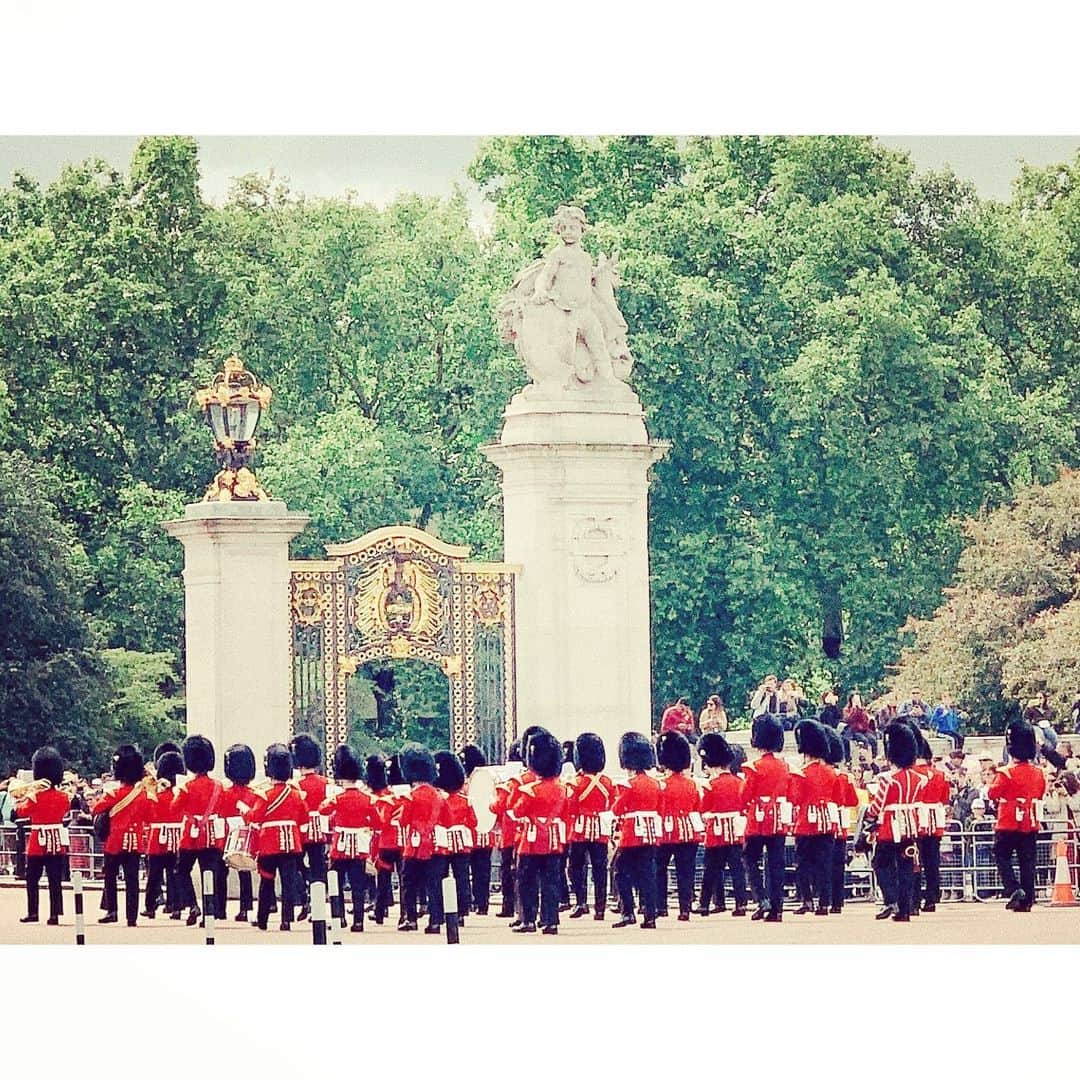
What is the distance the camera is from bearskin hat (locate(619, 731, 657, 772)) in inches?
774

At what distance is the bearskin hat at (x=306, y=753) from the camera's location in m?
19.6

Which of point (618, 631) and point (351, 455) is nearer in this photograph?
point (618, 631)

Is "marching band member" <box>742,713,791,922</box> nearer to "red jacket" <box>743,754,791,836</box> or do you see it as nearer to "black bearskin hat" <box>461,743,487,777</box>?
"red jacket" <box>743,754,791,836</box>

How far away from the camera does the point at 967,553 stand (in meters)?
32.1

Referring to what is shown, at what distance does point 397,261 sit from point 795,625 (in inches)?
270

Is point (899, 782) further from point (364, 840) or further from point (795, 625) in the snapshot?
point (795, 625)

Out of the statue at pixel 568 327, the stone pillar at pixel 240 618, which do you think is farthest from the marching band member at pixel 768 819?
the statue at pixel 568 327

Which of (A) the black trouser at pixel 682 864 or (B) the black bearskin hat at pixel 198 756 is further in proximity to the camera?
(B) the black bearskin hat at pixel 198 756

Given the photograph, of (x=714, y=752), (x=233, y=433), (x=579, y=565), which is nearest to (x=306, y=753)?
(x=714, y=752)

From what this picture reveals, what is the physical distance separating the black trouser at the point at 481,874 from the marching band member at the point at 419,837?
64cm

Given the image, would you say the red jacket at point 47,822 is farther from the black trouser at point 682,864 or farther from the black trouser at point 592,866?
the black trouser at point 682,864

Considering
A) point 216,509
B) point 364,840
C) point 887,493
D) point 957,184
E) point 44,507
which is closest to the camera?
point 364,840

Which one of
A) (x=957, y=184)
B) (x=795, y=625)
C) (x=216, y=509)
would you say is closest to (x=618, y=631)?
(x=216, y=509)

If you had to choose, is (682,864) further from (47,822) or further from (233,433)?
(233,433)
